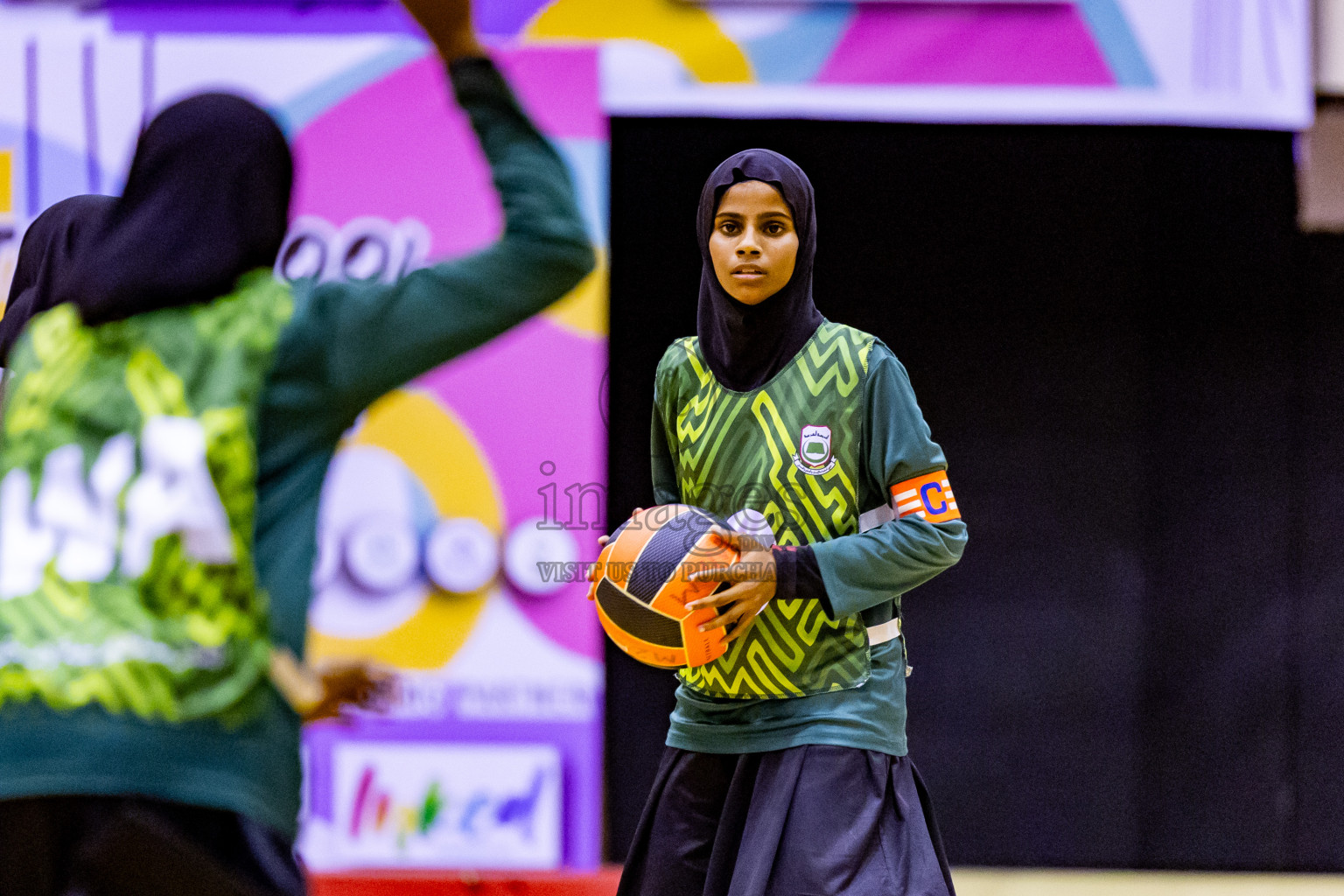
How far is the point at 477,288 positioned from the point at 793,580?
1317 mm

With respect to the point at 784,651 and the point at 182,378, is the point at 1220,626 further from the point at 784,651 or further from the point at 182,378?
the point at 182,378

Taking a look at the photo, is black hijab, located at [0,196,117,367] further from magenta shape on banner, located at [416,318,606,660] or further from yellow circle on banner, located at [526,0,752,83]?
yellow circle on banner, located at [526,0,752,83]

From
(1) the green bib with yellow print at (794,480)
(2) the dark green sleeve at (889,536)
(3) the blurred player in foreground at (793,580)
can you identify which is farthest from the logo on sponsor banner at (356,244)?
(2) the dark green sleeve at (889,536)

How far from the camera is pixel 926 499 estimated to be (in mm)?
3021

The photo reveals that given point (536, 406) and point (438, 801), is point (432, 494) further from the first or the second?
point (438, 801)

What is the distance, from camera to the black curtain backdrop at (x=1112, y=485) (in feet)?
17.8

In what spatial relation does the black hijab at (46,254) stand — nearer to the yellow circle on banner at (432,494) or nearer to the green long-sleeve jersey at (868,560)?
the green long-sleeve jersey at (868,560)

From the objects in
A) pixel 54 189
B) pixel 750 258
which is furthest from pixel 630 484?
pixel 54 189

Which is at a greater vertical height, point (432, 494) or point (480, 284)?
point (480, 284)

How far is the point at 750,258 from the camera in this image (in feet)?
10.6

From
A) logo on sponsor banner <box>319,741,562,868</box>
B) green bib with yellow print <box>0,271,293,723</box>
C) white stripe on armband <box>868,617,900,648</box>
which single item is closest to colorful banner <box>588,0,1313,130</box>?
logo on sponsor banner <box>319,741,562,868</box>

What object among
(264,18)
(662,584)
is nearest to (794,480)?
(662,584)

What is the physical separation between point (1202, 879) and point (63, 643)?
493 cm

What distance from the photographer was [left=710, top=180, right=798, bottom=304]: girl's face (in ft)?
10.6
